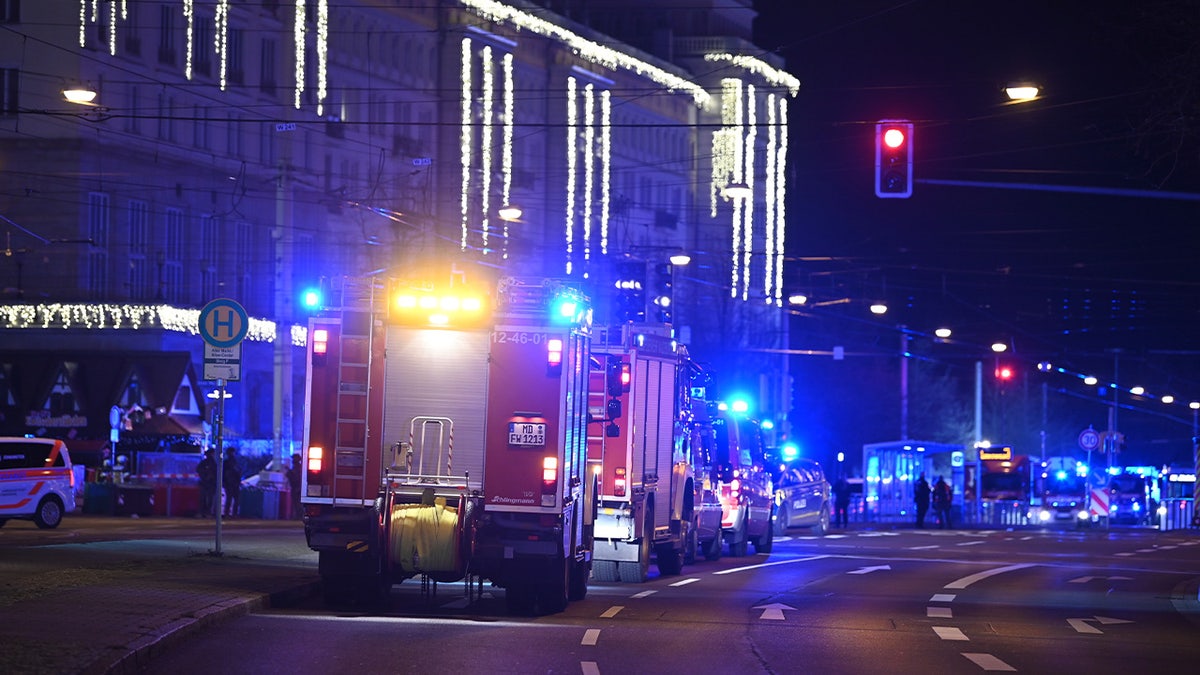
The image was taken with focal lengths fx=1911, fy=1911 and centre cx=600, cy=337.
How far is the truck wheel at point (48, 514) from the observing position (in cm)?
3772

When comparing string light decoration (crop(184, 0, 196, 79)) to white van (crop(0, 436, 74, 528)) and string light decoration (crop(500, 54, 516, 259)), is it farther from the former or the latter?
white van (crop(0, 436, 74, 528))

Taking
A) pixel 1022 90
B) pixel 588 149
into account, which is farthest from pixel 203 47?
pixel 1022 90

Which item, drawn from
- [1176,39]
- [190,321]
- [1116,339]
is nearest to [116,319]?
[190,321]

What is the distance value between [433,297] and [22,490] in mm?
20293

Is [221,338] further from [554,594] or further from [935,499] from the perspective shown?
[935,499]

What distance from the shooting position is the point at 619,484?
24406mm

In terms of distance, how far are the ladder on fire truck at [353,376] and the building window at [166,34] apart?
54.8 m

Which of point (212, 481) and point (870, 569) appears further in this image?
point (212, 481)

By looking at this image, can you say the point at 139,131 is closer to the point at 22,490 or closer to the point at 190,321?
the point at 190,321

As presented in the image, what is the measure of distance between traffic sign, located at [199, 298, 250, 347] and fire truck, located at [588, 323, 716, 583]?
467 cm

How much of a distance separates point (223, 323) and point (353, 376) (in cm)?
564

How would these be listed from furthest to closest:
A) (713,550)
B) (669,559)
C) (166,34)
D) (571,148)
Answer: (571,148), (166,34), (713,550), (669,559)

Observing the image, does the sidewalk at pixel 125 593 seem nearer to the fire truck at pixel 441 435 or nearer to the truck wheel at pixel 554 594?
the fire truck at pixel 441 435

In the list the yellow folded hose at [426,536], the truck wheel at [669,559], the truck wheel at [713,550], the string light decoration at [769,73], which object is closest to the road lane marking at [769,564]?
the truck wheel at [713,550]
